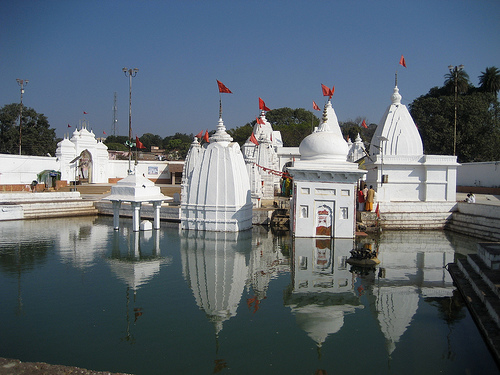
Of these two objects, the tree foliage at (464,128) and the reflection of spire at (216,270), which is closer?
the reflection of spire at (216,270)

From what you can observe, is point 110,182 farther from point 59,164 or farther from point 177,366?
point 177,366

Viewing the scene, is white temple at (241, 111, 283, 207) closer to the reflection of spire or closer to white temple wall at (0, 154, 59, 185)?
the reflection of spire

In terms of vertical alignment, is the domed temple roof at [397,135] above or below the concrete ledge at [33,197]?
above

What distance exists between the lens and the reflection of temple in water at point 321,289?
8133mm

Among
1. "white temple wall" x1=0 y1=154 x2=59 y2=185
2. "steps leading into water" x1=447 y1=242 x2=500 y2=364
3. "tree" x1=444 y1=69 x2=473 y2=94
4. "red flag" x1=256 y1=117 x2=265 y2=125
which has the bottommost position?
"steps leading into water" x1=447 y1=242 x2=500 y2=364

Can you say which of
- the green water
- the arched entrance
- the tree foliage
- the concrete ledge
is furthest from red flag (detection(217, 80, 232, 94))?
the tree foliage

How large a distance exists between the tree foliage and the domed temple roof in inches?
690

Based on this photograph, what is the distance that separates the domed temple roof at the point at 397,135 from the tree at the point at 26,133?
33.4 m

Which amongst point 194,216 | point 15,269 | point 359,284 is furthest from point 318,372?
point 194,216

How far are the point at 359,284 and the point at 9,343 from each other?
743 cm

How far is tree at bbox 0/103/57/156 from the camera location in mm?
40438

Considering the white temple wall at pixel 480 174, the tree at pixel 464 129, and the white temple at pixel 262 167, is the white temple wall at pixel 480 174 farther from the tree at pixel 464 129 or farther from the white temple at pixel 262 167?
the white temple at pixel 262 167

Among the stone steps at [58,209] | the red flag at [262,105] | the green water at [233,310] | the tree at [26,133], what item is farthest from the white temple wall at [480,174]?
the tree at [26,133]

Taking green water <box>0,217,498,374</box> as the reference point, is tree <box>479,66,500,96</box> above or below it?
above
